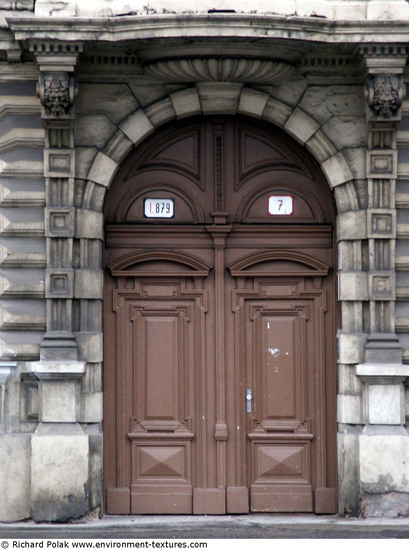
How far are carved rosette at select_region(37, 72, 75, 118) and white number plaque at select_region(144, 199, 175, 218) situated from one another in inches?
53.8

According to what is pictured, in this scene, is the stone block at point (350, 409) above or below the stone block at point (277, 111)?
below

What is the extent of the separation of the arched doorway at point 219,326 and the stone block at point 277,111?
0.29m

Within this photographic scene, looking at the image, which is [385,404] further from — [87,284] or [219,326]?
[87,284]

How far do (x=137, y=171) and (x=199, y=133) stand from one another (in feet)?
2.47

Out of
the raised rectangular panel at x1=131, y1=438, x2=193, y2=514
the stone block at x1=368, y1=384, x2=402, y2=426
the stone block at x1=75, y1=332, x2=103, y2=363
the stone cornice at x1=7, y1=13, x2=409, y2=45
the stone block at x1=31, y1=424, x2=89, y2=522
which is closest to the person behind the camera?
the stone cornice at x1=7, y1=13, x2=409, y2=45

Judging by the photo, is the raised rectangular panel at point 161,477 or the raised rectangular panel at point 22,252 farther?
the raised rectangular panel at point 161,477

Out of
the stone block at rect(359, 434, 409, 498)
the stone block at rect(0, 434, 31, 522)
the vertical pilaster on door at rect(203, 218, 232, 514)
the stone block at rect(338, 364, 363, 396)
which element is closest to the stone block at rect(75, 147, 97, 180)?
the vertical pilaster on door at rect(203, 218, 232, 514)

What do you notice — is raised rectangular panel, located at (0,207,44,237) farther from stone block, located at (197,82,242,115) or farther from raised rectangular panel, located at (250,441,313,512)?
raised rectangular panel, located at (250,441,313,512)

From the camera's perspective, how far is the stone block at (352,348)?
991 centimetres

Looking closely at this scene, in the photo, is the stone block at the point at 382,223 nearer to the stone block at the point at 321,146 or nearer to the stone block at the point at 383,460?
the stone block at the point at 321,146

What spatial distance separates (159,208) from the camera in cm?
1040

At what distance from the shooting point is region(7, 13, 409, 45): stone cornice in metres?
9.22

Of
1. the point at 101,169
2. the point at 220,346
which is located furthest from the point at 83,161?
the point at 220,346

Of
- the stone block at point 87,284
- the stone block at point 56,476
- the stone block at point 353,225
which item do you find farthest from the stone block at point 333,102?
the stone block at point 56,476
